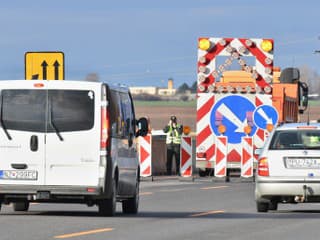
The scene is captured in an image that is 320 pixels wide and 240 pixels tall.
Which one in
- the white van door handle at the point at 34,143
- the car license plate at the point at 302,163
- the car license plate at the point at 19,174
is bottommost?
the car license plate at the point at 19,174

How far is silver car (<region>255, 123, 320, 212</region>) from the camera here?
22.3 meters

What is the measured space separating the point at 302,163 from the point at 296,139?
1.52ft

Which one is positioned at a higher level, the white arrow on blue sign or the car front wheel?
the white arrow on blue sign

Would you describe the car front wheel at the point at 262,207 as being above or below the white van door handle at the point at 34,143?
below

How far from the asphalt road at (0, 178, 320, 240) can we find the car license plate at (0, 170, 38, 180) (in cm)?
56

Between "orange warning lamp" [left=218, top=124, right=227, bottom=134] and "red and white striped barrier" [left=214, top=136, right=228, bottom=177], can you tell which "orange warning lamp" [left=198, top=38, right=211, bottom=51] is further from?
"red and white striped barrier" [left=214, top=136, right=228, bottom=177]

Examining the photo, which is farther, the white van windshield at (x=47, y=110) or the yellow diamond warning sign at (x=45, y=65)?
the yellow diamond warning sign at (x=45, y=65)

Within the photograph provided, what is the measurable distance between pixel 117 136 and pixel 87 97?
0.98 m

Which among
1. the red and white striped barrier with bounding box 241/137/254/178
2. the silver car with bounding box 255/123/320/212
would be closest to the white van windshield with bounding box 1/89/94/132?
the silver car with bounding box 255/123/320/212

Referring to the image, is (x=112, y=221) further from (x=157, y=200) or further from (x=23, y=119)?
(x=157, y=200)

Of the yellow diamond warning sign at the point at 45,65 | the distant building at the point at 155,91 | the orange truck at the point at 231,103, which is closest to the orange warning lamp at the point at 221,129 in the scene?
the orange truck at the point at 231,103

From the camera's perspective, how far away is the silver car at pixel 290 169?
22297mm

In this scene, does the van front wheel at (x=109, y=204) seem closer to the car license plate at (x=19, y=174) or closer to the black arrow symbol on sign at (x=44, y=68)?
the car license plate at (x=19, y=174)

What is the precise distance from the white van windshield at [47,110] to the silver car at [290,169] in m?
3.57
